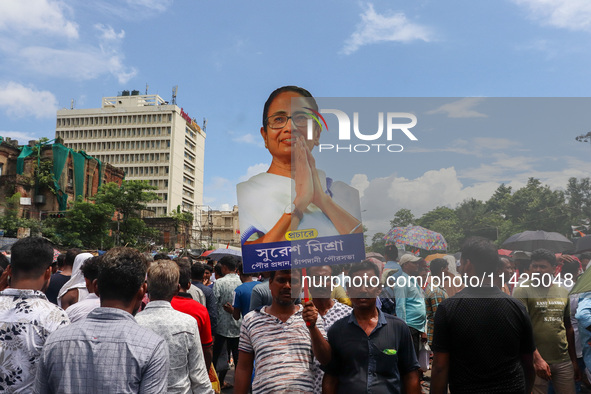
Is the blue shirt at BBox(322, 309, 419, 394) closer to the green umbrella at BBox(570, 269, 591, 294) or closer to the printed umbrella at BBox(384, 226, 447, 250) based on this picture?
the printed umbrella at BBox(384, 226, 447, 250)

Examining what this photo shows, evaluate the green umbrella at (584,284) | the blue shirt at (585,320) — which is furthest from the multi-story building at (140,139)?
the green umbrella at (584,284)

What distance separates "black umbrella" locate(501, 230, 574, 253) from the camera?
2.76 m

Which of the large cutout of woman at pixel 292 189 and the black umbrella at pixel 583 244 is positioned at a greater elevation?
the large cutout of woman at pixel 292 189

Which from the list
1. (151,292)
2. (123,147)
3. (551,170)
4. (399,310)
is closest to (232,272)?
(399,310)

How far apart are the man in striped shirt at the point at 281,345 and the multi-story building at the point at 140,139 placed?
91.9 meters

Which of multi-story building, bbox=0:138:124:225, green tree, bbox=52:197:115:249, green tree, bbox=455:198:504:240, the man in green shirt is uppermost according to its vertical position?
multi-story building, bbox=0:138:124:225

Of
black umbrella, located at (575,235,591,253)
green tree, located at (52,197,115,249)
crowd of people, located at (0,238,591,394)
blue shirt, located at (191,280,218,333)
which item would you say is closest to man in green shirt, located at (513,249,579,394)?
crowd of people, located at (0,238,591,394)

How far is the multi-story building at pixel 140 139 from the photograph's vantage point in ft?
305

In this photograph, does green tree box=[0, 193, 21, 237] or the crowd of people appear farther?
green tree box=[0, 193, 21, 237]

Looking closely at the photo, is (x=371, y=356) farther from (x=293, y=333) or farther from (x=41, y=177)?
(x=41, y=177)

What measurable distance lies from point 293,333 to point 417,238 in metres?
1.14

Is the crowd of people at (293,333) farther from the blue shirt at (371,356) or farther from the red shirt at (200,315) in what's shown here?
the red shirt at (200,315)

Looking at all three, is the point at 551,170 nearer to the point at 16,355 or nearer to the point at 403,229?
the point at 403,229

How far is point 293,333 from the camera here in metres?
3.46
